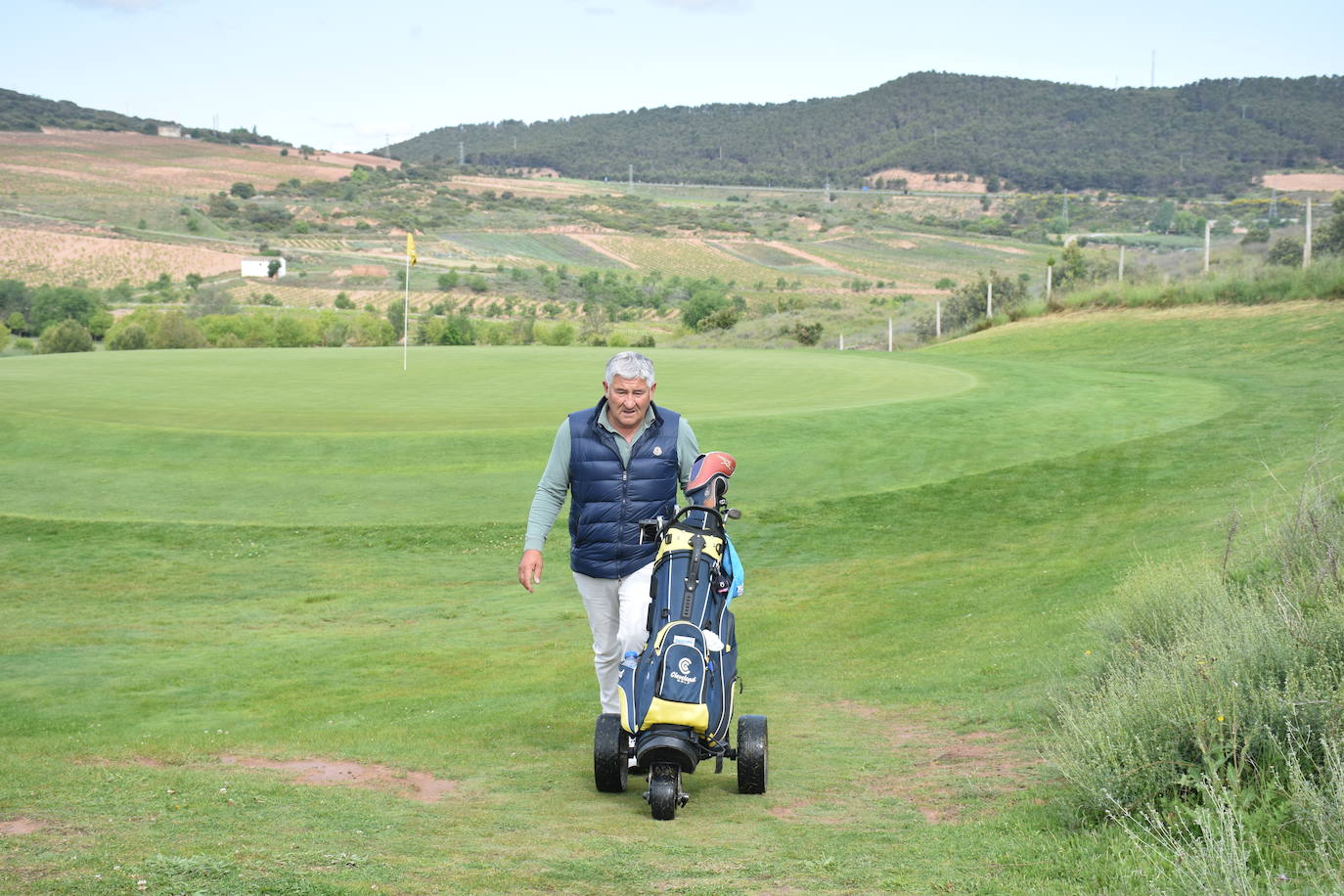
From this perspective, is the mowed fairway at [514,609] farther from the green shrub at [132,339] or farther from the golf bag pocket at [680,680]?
the green shrub at [132,339]

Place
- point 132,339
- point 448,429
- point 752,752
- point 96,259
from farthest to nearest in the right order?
point 96,259
point 132,339
point 448,429
point 752,752

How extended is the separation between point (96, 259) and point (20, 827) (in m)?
124

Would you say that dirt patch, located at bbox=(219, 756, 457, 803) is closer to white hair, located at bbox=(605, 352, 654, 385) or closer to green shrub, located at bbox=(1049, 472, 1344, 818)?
white hair, located at bbox=(605, 352, 654, 385)

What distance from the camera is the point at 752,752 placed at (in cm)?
613

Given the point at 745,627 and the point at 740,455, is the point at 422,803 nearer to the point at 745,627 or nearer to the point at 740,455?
the point at 745,627

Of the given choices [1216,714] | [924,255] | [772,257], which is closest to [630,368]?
[1216,714]

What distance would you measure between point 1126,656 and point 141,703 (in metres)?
6.14

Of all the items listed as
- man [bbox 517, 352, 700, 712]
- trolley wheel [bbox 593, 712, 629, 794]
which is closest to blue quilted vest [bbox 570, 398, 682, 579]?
man [bbox 517, 352, 700, 712]

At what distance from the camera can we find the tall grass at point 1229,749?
4211mm

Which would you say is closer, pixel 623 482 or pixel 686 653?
pixel 686 653

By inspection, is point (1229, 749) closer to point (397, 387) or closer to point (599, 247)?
point (397, 387)

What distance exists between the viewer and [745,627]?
453 inches

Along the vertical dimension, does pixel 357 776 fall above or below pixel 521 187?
below

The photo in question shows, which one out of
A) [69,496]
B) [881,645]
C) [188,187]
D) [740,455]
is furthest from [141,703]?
[188,187]
